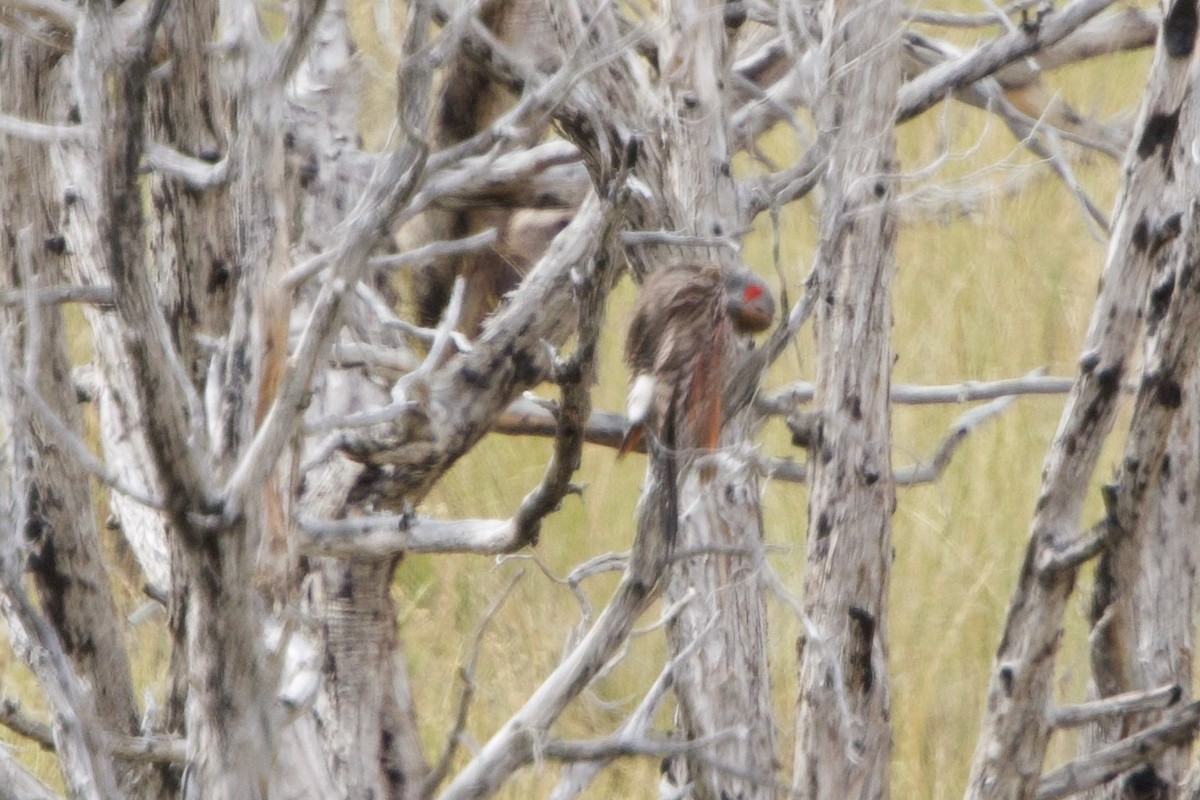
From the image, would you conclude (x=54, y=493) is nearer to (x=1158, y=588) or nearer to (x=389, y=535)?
(x=389, y=535)

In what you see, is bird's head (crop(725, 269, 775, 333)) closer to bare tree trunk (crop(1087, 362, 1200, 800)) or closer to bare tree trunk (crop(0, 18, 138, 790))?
bare tree trunk (crop(1087, 362, 1200, 800))

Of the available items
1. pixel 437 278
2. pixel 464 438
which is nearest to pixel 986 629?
pixel 437 278

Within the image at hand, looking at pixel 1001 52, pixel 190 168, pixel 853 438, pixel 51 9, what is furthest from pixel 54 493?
pixel 1001 52

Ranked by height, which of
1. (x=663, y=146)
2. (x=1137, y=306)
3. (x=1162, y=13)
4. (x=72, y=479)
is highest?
(x=1162, y=13)

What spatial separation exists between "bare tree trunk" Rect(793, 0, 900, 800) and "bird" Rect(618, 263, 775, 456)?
0.98 ft

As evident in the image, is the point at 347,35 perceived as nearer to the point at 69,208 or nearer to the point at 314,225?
the point at 314,225

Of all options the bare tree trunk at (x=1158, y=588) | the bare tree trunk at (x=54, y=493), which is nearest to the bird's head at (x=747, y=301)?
the bare tree trunk at (x=1158, y=588)

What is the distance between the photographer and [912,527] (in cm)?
453

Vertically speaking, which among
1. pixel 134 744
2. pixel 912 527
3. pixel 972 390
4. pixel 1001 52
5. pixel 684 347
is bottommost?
pixel 912 527

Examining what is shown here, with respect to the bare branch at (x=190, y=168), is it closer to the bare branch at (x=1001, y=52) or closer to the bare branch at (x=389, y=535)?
the bare branch at (x=389, y=535)

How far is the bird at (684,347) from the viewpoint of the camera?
1877mm

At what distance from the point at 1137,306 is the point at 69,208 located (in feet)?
5.50

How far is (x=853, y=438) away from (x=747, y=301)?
15.3 inches

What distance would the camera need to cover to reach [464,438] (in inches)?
100
